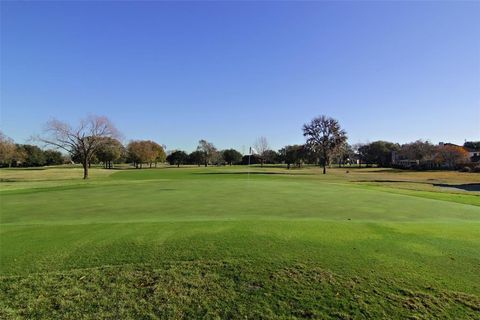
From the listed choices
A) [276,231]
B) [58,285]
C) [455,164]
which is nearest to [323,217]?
[276,231]

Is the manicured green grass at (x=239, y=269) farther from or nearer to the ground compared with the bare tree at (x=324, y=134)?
nearer to the ground

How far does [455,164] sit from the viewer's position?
103688mm

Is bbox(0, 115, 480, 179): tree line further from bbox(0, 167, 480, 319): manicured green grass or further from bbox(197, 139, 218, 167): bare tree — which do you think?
bbox(0, 167, 480, 319): manicured green grass

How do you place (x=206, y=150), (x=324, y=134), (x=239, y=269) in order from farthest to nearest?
(x=206, y=150) → (x=324, y=134) → (x=239, y=269)

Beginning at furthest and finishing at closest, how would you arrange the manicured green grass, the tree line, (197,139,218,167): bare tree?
(197,139,218,167): bare tree → the tree line → the manicured green grass

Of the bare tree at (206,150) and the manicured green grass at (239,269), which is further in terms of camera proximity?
the bare tree at (206,150)

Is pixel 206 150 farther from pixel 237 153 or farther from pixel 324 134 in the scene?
pixel 324 134

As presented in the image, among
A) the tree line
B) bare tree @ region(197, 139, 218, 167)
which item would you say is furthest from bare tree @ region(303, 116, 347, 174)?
bare tree @ region(197, 139, 218, 167)

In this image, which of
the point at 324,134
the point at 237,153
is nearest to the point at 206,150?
the point at 237,153

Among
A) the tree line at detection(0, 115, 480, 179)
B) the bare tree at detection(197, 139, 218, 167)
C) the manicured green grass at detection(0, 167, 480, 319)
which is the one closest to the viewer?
the manicured green grass at detection(0, 167, 480, 319)

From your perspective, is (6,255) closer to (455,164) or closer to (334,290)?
(334,290)

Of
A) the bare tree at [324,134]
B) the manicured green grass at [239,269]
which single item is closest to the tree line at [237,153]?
the bare tree at [324,134]

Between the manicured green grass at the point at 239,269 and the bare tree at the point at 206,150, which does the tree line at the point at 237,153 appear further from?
the manicured green grass at the point at 239,269

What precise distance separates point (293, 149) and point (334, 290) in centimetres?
11616
